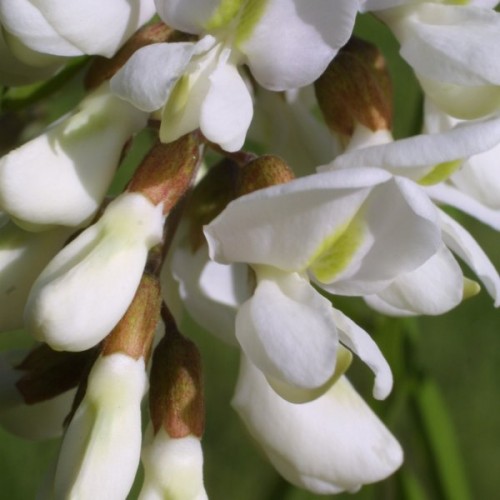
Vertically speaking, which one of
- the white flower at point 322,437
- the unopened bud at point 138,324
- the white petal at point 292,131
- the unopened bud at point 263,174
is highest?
the unopened bud at point 263,174

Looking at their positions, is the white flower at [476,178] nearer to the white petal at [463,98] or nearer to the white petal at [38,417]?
the white petal at [463,98]

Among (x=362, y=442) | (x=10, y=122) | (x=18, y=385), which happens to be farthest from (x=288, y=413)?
(x=10, y=122)

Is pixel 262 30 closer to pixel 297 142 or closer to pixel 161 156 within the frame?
pixel 161 156

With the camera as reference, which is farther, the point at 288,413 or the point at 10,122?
the point at 10,122

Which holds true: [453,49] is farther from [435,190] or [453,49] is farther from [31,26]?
[31,26]

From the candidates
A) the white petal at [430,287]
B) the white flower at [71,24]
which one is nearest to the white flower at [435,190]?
the white petal at [430,287]

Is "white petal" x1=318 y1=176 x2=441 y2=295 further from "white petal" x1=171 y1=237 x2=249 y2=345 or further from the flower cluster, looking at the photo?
"white petal" x1=171 y1=237 x2=249 y2=345
